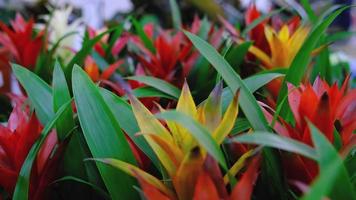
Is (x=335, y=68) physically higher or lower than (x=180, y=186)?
lower

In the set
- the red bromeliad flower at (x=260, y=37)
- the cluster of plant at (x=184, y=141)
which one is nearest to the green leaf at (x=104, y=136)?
the cluster of plant at (x=184, y=141)

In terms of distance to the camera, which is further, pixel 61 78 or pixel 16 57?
pixel 16 57

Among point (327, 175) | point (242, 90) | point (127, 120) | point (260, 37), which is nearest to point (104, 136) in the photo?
point (127, 120)

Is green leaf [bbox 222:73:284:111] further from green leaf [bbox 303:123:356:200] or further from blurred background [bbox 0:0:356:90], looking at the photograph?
blurred background [bbox 0:0:356:90]

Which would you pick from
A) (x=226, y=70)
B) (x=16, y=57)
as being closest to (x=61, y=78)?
(x=226, y=70)

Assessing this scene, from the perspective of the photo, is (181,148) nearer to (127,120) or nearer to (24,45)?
(127,120)

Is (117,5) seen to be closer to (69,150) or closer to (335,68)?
(335,68)
